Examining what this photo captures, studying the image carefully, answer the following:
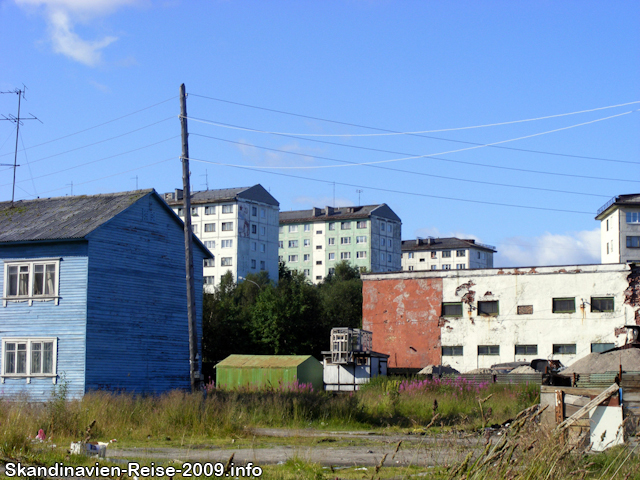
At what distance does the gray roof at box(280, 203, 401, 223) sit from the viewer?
12662cm

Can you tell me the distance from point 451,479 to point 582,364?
1217 cm

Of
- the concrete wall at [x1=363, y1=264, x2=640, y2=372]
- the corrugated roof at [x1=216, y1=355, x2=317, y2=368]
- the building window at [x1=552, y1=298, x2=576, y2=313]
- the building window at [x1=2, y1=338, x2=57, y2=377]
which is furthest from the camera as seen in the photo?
the building window at [x1=552, y1=298, x2=576, y2=313]

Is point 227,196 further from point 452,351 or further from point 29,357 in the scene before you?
point 29,357

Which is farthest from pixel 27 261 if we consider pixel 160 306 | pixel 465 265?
pixel 465 265

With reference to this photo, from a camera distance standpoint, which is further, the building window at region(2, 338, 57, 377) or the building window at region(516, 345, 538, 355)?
the building window at region(516, 345, 538, 355)

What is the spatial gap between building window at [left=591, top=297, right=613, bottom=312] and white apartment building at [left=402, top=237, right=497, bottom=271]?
97.0 meters

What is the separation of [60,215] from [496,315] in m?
25.5

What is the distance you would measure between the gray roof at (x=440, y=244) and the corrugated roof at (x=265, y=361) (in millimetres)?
104411

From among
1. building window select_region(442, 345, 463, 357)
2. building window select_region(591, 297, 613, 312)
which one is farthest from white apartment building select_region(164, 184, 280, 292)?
building window select_region(591, 297, 613, 312)

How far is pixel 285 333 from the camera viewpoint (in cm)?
6159

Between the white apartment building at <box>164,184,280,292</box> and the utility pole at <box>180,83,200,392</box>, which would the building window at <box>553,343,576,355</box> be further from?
the white apartment building at <box>164,184,280,292</box>

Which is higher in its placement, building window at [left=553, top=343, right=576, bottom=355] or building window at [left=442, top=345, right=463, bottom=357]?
building window at [left=553, top=343, right=576, bottom=355]

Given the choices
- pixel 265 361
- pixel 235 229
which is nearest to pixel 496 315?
pixel 265 361

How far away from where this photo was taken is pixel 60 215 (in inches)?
1106
